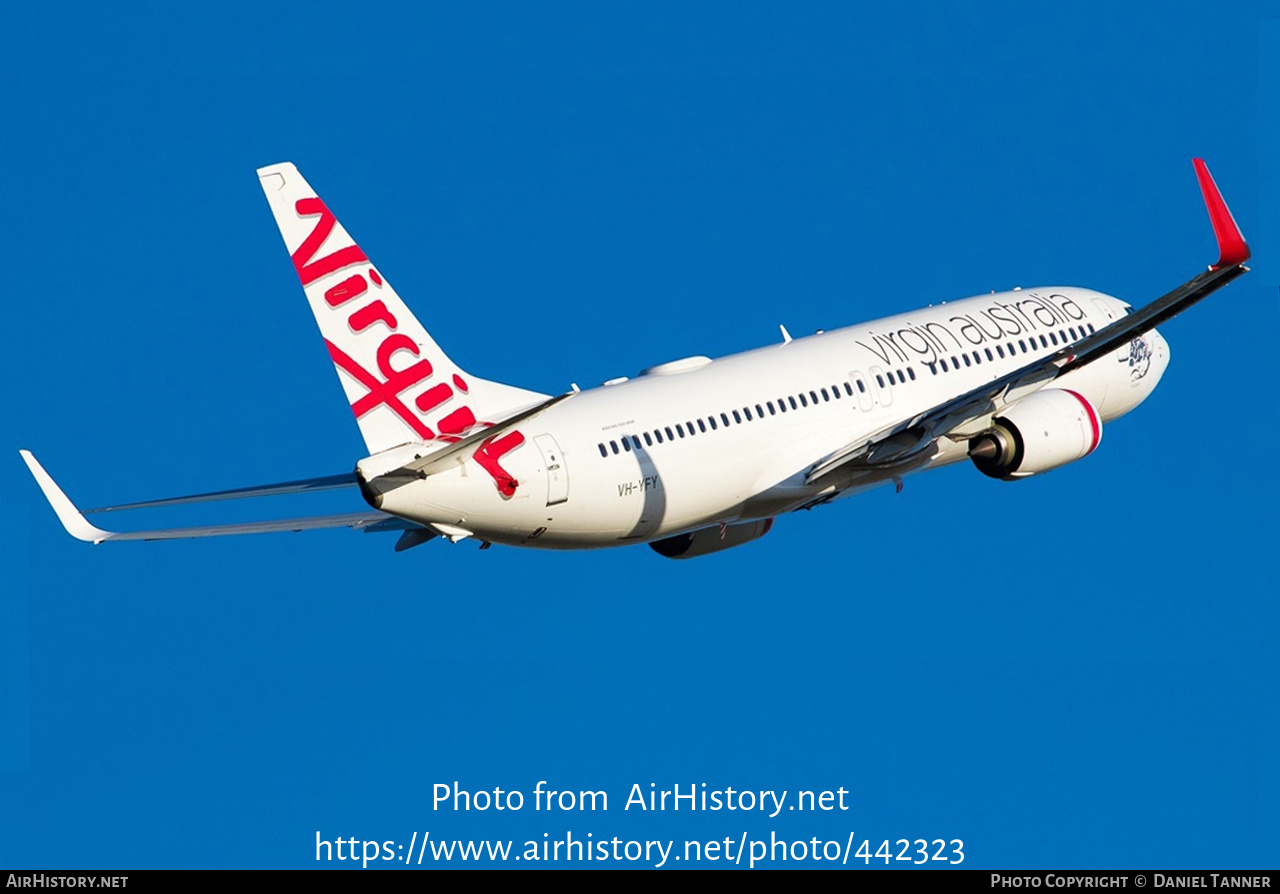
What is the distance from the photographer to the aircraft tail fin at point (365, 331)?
44.6 metres

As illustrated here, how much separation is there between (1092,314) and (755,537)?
10.5 m

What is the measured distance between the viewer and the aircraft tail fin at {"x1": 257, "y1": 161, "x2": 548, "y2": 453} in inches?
1757

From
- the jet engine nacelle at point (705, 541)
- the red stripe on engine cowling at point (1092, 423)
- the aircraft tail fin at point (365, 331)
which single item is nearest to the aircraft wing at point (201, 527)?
the aircraft tail fin at point (365, 331)

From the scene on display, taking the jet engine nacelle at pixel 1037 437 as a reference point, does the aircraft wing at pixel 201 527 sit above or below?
below

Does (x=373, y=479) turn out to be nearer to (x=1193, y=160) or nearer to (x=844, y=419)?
(x=844, y=419)

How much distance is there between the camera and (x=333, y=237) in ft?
148

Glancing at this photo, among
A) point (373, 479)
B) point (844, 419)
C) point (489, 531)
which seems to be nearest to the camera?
point (373, 479)

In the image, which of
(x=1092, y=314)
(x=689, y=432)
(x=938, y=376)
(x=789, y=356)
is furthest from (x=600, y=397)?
(x=1092, y=314)

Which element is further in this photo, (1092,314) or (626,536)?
(1092,314)

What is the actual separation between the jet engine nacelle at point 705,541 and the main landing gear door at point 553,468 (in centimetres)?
736

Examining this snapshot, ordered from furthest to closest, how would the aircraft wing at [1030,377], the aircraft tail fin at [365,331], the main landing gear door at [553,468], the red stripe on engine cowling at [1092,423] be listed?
the red stripe on engine cowling at [1092,423], the main landing gear door at [553,468], the aircraft wing at [1030,377], the aircraft tail fin at [365,331]

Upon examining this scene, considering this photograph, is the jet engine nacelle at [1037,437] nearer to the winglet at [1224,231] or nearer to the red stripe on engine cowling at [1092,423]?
the red stripe on engine cowling at [1092,423]

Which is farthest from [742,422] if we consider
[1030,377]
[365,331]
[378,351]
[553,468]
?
[365,331]

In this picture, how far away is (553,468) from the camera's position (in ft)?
155
